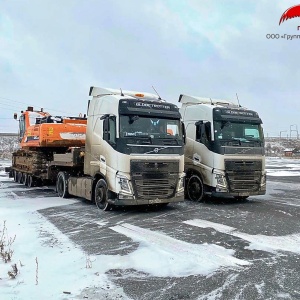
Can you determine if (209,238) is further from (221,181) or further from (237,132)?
(237,132)

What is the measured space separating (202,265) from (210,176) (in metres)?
6.20

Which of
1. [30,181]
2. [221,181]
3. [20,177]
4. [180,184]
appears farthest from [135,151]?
[20,177]

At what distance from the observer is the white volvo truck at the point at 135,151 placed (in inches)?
362

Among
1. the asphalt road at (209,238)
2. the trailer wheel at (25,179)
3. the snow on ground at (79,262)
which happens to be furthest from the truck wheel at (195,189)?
the trailer wheel at (25,179)

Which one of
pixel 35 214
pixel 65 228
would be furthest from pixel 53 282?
pixel 35 214

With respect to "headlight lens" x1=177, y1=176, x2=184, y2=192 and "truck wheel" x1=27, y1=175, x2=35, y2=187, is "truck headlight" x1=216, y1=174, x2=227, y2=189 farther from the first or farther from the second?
"truck wheel" x1=27, y1=175, x2=35, y2=187

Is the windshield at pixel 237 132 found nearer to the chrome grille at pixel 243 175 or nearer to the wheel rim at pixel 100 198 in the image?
the chrome grille at pixel 243 175

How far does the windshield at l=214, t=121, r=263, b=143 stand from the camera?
11.3 meters

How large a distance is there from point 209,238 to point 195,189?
523cm

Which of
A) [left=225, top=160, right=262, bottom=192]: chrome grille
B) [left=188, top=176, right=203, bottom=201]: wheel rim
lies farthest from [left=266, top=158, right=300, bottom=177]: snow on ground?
[left=188, top=176, right=203, bottom=201]: wheel rim

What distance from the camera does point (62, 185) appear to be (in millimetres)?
13164

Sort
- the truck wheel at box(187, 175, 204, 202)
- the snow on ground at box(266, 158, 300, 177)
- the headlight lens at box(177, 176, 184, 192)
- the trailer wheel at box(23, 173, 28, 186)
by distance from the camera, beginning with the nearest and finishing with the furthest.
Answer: the headlight lens at box(177, 176, 184, 192) → the truck wheel at box(187, 175, 204, 202) → the trailer wheel at box(23, 173, 28, 186) → the snow on ground at box(266, 158, 300, 177)

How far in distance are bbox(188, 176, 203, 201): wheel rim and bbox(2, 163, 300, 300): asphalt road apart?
0.38 m

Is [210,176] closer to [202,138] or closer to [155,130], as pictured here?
[202,138]
